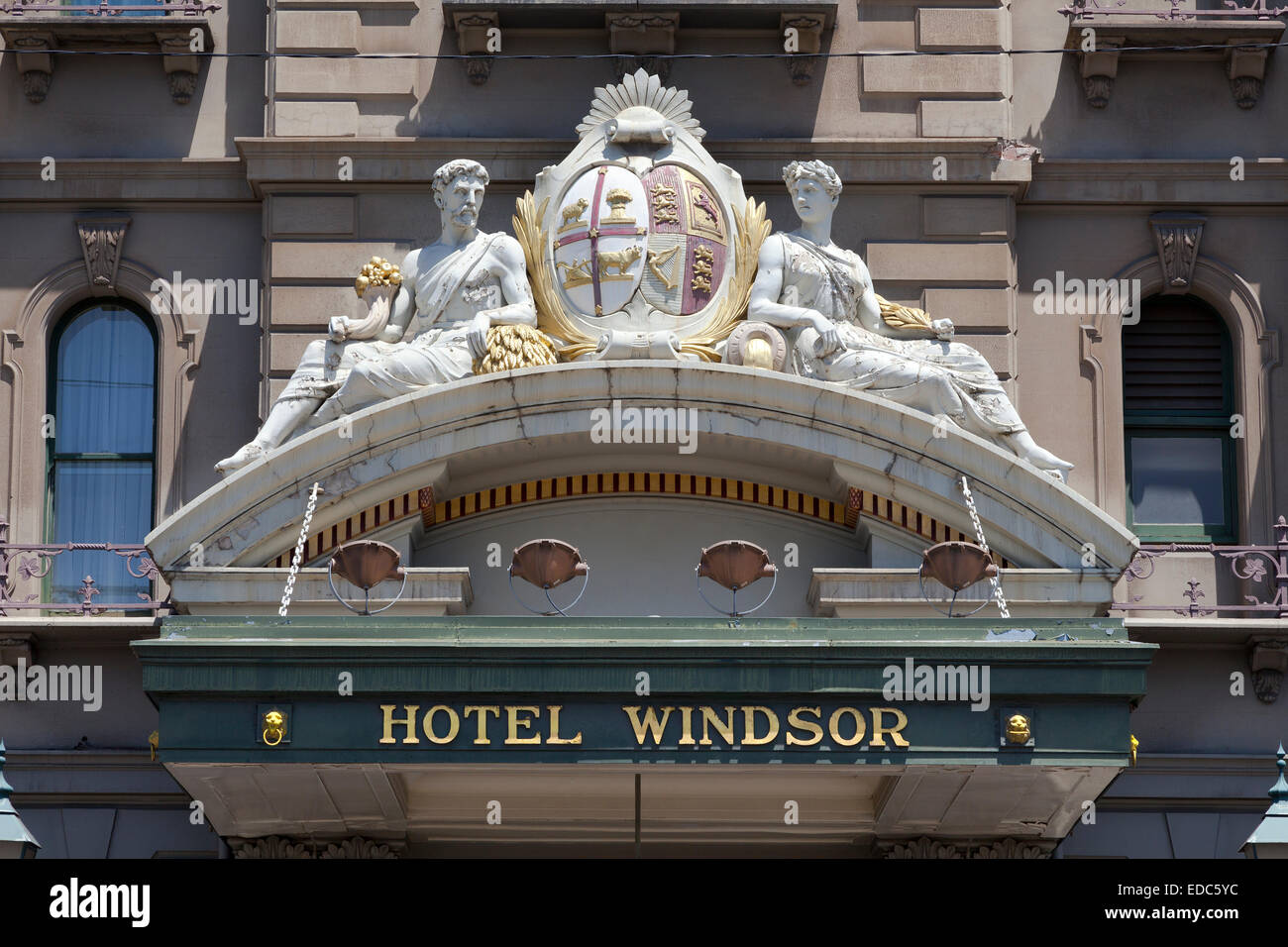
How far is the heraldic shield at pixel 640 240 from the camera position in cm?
2295

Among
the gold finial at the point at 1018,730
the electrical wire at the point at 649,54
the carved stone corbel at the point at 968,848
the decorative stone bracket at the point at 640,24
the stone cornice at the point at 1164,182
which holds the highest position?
the decorative stone bracket at the point at 640,24

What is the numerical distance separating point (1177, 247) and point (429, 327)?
7.39 metres

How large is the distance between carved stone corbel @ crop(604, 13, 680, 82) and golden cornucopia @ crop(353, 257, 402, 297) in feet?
12.3

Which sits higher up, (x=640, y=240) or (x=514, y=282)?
(x=640, y=240)

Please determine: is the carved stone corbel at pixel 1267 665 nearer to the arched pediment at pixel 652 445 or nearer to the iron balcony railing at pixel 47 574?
the arched pediment at pixel 652 445

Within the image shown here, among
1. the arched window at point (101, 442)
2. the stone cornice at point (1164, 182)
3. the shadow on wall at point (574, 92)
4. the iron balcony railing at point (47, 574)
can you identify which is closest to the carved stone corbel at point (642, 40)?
the shadow on wall at point (574, 92)

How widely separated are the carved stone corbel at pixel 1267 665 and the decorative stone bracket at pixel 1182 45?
5382mm

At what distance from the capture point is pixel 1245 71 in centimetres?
2591

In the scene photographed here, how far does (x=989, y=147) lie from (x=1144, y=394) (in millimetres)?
2731

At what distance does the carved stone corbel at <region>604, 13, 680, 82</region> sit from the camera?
25.5m

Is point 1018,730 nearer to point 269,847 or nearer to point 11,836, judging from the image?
point 269,847

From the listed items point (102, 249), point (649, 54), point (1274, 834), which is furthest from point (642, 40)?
point (1274, 834)
